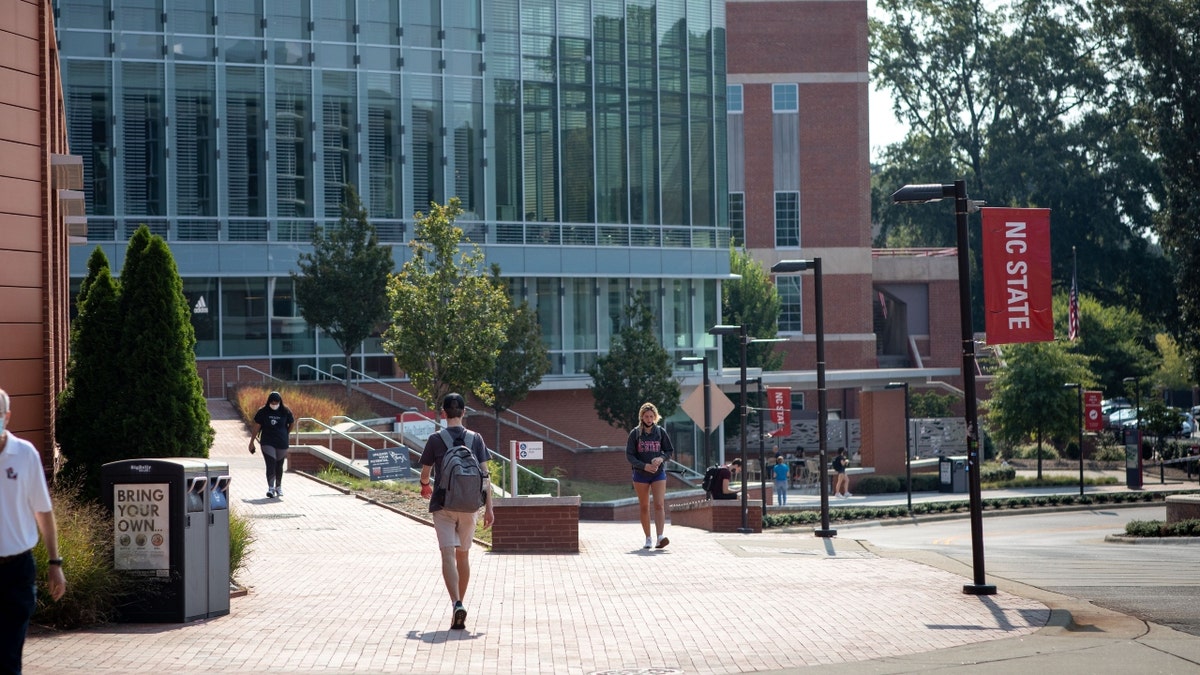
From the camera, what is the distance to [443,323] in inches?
1203

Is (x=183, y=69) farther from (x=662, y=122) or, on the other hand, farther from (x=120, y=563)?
(x=120, y=563)

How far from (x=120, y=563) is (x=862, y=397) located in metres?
42.6

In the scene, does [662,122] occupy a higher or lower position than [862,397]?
higher

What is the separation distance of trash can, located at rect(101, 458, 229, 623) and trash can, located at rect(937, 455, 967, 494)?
123ft

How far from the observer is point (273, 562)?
15.6m

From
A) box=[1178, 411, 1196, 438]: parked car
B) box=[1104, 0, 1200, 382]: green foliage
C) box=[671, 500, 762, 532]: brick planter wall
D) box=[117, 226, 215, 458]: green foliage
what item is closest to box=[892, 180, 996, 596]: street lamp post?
box=[117, 226, 215, 458]: green foliage

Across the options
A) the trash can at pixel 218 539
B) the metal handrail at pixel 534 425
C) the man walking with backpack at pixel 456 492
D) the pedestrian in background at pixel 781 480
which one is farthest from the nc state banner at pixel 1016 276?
the pedestrian in background at pixel 781 480

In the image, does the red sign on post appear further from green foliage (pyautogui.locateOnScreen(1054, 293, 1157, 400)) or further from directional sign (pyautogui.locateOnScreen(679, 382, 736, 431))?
directional sign (pyautogui.locateOnScreen(679, 382, 736, 431))

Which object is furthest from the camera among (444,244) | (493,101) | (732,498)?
(493,101)

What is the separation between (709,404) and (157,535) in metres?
20.4

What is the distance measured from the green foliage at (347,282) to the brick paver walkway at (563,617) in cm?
1915

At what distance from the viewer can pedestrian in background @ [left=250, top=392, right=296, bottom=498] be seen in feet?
72.8

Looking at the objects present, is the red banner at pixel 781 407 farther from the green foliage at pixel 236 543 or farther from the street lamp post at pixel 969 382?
the green foliage at pixel 236 543

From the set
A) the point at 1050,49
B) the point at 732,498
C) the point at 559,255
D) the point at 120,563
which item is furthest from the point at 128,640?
the point at 1050,49
